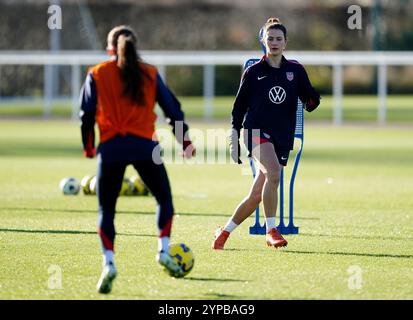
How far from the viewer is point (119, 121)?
8297 millimetres

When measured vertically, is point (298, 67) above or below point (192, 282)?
above

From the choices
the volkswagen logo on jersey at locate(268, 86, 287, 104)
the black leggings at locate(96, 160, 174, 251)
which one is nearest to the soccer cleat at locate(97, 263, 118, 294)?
the black leggings at locate(96, 160, 174, 251)

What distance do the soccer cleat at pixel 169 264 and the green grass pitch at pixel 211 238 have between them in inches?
3.0

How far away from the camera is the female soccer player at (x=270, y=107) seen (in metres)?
10.3

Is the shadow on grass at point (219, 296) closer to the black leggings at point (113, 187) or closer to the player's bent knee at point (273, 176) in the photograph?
the black leggings at point (113, 187)

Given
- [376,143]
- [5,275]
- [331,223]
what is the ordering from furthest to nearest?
[376,143] → [331,223] → [5,275]

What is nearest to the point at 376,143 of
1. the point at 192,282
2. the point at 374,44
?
the point at 192,282

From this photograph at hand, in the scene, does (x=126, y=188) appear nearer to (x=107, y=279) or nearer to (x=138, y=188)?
(x=138, y=188)

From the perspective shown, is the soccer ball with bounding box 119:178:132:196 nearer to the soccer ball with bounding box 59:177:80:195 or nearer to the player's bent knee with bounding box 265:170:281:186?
the soccer ball with bounding box 59:177:80:195

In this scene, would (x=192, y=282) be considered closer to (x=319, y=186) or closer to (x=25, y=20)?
(x=319, y=186)

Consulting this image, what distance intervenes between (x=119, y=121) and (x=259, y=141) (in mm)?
2429

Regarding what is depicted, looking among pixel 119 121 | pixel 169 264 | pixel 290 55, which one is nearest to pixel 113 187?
pixel 119 121

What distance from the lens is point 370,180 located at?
1878 centimetres
